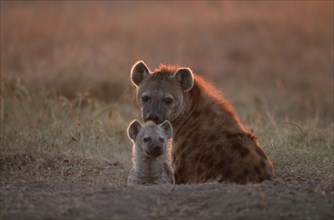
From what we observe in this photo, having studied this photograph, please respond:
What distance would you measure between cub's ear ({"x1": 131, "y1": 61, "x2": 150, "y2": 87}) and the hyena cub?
22.6 inches

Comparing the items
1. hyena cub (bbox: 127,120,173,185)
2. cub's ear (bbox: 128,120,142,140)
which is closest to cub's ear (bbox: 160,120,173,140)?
hyena cub (bbox: 127,120,173,185)

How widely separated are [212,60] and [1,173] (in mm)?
8137

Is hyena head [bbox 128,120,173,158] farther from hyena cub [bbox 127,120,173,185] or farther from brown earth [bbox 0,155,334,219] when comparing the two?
brown earth [bbox 0,155,334,219]

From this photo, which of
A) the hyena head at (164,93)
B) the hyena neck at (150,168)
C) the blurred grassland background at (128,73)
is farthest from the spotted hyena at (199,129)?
the blurred grassland background at (128,73)

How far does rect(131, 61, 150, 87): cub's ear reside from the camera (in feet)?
19.6

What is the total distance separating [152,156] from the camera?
5457mm

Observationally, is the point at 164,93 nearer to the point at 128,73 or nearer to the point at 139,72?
the point at 139,72

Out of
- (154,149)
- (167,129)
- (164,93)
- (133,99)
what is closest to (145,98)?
(164,93)

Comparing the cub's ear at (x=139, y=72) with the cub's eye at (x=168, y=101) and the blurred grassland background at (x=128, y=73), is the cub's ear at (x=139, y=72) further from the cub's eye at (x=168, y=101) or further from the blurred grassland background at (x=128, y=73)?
the blurred grassland background at (x=128, y=73)

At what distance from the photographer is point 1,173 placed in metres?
6.36

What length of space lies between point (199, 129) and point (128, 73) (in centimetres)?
590

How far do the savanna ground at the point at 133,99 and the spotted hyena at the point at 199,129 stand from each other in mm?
299

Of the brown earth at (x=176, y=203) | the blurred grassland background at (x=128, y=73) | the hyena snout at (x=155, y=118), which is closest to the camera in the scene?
the brown earth at (x=176, y=203)

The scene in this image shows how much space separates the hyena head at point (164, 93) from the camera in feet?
18.6
